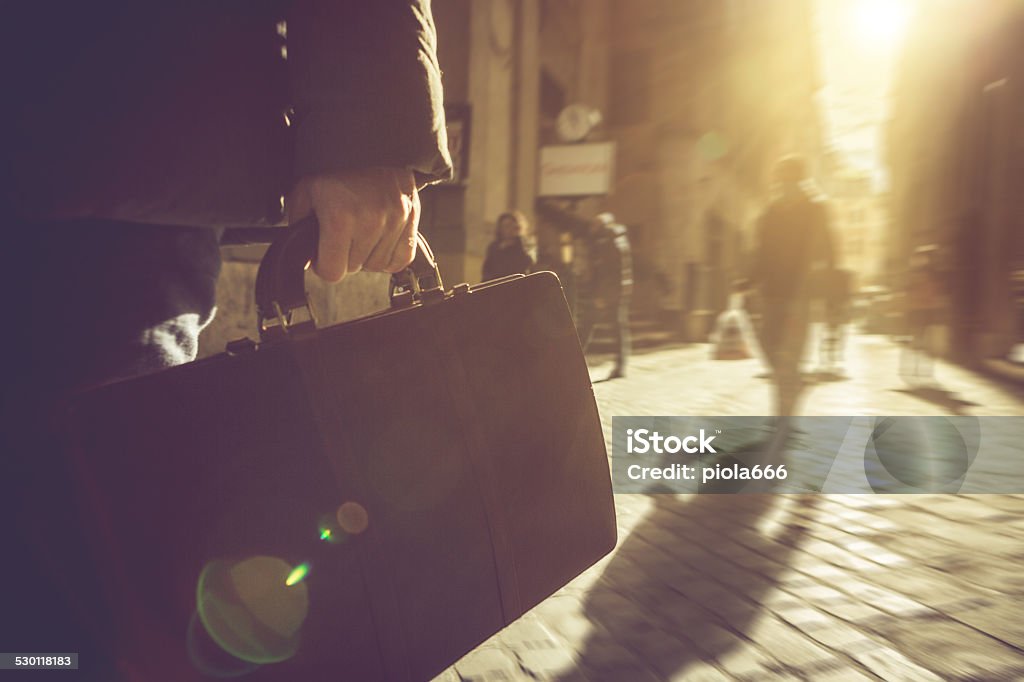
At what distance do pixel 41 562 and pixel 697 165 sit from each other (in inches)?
998

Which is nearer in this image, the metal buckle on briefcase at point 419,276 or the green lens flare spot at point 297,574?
the green lens flare spot at point 297,574

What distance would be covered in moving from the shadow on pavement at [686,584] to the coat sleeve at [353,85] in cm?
156

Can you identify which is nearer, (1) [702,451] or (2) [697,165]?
(1) [702,451]

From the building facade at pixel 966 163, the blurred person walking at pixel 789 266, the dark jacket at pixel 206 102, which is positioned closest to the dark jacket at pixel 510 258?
the blurred person walking at pixel 789 266

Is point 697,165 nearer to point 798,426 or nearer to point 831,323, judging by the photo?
point 831,323

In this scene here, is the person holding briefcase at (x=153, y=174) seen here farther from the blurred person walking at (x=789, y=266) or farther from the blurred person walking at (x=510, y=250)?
the blurred person walking at (x=510, y=250)

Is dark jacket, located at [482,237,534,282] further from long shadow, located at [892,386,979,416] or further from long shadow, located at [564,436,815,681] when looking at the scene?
long shadow, located at [564,436,815,681]

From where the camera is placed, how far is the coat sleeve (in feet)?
4.01

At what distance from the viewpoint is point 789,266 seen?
563 cm

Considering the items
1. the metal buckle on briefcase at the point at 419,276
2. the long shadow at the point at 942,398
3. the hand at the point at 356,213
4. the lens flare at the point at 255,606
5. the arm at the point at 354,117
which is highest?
the arm at the point at 354,117

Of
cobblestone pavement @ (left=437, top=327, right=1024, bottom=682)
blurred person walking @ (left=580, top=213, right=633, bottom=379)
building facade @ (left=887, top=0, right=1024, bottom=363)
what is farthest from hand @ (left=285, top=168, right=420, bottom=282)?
building facade @ (left=887, top=0, right=1024, bottom=363)

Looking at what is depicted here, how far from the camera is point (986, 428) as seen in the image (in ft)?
21.2

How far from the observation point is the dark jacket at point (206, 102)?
1.05 metres

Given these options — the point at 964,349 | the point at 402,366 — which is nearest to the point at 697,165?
the point at 964,349
